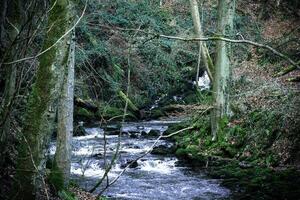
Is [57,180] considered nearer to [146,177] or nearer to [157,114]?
[146,177]

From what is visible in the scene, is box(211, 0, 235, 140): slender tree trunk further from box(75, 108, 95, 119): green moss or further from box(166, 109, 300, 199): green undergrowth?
box(75, 108, 95, 119): green moss

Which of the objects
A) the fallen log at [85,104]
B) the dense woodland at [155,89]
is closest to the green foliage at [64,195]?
the dense woodland at [155,89]

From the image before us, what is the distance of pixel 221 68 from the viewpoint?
48.3ft

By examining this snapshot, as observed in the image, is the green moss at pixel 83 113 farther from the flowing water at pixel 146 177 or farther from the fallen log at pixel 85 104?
the flowing water at pixel 146 177

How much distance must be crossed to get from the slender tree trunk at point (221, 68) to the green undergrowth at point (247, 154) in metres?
0.31

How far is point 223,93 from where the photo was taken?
48.6 feet

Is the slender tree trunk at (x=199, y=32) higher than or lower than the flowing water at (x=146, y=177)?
higher

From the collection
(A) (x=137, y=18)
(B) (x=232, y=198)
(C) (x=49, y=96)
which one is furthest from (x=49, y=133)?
(A) (x=137, y=18)

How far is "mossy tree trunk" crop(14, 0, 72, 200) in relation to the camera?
5.42m

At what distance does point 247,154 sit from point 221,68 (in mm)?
3178

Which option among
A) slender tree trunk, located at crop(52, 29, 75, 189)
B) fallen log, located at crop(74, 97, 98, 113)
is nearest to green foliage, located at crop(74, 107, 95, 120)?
fallen log, located at crop(74, 97, 98, 113)

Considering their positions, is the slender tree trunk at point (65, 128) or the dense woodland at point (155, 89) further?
the slender tree trunk at point (65, 128)

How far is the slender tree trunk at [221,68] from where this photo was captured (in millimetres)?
14633

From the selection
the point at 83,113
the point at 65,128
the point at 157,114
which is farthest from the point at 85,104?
the point at 65,128
